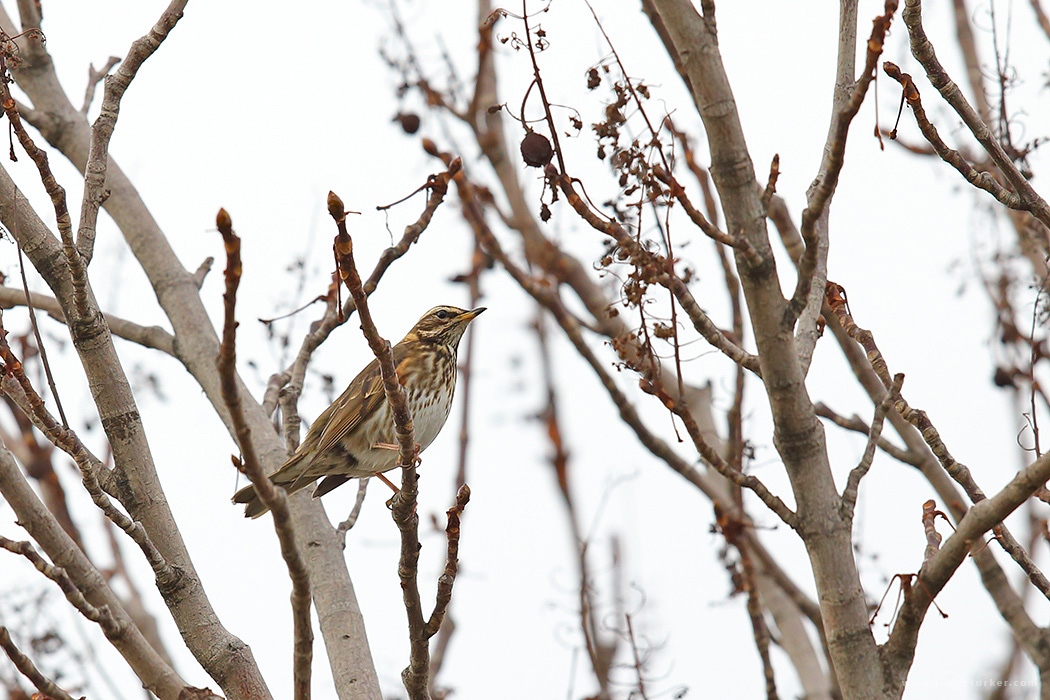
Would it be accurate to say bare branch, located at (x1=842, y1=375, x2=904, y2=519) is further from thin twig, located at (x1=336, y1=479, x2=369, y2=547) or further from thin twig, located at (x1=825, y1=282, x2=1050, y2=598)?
thin twig, located at (x1=336, y1=479, x2=369, y2=547)

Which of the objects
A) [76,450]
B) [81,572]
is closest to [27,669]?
[81,572]

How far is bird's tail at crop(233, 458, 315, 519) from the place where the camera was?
16.3 ft

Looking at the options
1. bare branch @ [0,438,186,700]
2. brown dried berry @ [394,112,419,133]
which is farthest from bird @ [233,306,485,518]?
bare branch @ [0,438,186,700]

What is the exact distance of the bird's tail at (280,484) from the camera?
16.3 feet

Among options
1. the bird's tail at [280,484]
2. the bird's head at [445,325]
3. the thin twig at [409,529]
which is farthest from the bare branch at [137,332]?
the thin twig at [409,529]

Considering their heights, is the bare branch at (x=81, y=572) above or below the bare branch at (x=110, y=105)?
below

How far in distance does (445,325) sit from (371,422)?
3.28 feet

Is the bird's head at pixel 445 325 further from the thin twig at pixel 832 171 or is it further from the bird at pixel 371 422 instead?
the thin twig at pixel 832 171

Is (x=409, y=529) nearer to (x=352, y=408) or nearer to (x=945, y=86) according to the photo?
(x=945, y=86)

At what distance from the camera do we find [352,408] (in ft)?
18.3

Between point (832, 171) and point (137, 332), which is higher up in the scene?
point (137, 332)

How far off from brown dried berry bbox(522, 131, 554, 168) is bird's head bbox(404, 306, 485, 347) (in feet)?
9.01

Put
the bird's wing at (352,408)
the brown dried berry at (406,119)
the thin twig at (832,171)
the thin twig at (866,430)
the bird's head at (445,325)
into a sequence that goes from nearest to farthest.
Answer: the thin twig at (832,171) < the thin twig at (866,430) < the bird's wing at (352,408) < the bird's head at (445,325) < the brown dried berry at (406,119)

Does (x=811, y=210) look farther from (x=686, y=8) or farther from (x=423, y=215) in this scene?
(x=423, y=215)
